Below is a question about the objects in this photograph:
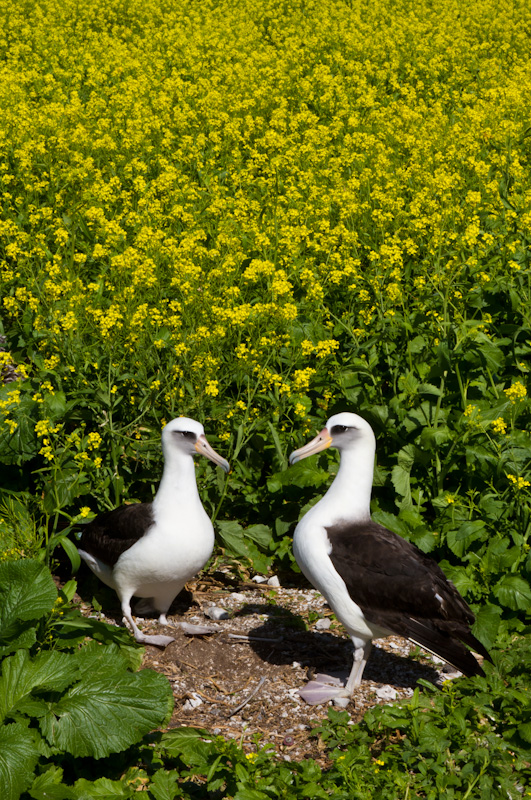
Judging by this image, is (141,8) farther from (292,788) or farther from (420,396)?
(292,788)

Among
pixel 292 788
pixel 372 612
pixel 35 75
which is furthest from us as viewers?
pixel 35 75

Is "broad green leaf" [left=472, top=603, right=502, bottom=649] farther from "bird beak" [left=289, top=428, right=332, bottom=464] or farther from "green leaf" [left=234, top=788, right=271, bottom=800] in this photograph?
"green leaf" [left=234, top=788, right=271, bottom=800]

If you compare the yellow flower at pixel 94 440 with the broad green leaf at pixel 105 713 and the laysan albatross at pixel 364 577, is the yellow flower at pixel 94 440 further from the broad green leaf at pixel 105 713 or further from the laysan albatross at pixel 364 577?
the broad green leaf at pixel 105 713

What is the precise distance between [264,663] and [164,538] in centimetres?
78

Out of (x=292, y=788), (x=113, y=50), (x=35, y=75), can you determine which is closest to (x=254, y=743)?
(x=292, y=788)

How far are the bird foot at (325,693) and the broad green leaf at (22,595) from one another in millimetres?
1329

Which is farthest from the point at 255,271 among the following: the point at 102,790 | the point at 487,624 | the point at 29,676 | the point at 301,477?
the point at 102,790

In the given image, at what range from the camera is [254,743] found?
12.0ft

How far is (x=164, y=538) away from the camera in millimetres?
4434

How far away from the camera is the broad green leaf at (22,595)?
3.25 meters

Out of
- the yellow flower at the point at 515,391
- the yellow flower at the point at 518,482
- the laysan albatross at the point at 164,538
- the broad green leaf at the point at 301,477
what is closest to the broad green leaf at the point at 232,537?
the broad green leaf at the point at 301,477

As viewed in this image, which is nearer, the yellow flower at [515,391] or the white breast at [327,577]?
the white breast at [327,577]

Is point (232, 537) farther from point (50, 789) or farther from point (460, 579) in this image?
point (50, 789)

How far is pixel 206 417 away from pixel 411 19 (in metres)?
12.6
